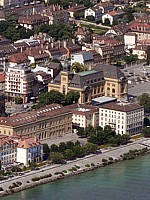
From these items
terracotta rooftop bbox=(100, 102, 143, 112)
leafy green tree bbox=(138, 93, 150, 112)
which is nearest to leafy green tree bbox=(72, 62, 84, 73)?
leafy green tree bbox=(138, 93, 150, 112)

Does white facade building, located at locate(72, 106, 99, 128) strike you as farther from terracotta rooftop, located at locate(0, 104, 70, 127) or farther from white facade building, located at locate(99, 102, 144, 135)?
terracotta rooftop, located at locate(0, 104, 70, 127)

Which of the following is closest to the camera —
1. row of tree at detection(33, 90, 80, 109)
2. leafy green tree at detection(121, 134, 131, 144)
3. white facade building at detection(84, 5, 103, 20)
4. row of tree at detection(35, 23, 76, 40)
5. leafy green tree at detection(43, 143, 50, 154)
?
leafy green tree at detection(43, 143, 50, 154)

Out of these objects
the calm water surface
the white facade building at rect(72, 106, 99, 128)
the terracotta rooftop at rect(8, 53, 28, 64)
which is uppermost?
the terracotta rooftop at rect(8, 53, 28, 64)

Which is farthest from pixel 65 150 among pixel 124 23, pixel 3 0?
pixel 3 0

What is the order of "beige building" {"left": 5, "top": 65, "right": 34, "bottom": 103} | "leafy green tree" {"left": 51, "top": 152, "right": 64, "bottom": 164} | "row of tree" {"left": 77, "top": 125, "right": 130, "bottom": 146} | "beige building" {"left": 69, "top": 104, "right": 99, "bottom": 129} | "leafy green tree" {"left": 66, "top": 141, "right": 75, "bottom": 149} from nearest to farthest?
"leafy green tree" {"left": 51, "top": 152, "right": 64, "bottom": 164}, "leafy green tree" {"left": 66, "top": 141, "right": 75, "bottom": 149}, "row of tree" {"left": 77, "top": 125, "right": 130, "bottom": 146}, "beige building" {"left": 69, "top": 104, "right": 99, "bottom": 129}, "beige building" {"left": 5, "top": 65, "right": 34, "bottom": 103}

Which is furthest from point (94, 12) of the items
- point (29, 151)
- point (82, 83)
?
point (29, 151)

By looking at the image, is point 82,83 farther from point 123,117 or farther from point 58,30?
point 58,30

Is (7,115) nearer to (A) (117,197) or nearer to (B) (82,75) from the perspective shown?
(B) (82,75)

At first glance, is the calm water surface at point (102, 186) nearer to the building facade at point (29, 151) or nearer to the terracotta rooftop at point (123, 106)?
the building facade at point (29, 151)
